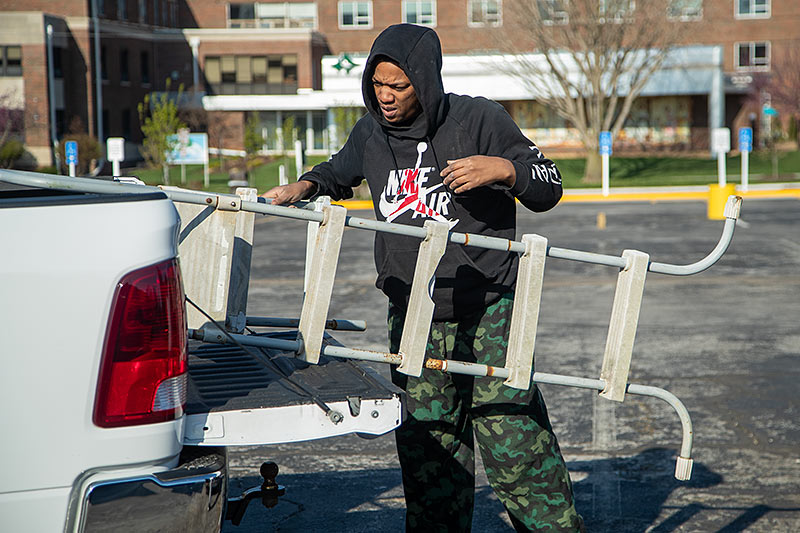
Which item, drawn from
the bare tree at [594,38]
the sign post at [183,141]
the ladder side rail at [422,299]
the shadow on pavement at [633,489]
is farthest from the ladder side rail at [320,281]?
the bare tree at [594,38]

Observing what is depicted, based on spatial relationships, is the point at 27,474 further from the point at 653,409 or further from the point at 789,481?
the point at 653,409

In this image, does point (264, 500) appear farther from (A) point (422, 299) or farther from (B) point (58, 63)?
(B) point (58, 63)

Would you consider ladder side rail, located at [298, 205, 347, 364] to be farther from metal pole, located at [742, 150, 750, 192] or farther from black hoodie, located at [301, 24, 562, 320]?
metal pole, located at [742, 150, 750, 192]

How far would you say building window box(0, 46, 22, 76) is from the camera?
159 ft

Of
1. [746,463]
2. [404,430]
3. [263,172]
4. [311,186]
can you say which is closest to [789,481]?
[746,463]

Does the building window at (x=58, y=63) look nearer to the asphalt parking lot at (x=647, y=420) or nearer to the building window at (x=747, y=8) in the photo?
the building window at (x=747, y=8)

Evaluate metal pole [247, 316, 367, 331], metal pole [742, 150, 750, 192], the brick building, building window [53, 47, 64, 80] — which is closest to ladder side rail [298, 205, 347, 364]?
metal pole [247, 316, 367, 331]

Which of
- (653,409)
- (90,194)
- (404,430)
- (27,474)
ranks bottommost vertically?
(653,409)

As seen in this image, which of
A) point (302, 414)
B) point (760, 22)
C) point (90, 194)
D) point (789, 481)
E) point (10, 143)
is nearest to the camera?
point (90, 194)

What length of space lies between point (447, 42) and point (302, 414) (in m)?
61.6

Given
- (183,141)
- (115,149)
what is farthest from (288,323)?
(183,141)

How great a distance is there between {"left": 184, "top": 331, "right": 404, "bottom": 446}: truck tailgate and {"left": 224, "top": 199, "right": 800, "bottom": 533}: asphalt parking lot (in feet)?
5.05

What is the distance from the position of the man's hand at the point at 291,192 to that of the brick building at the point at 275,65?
42.7m

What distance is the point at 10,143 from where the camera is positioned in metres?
42.2
